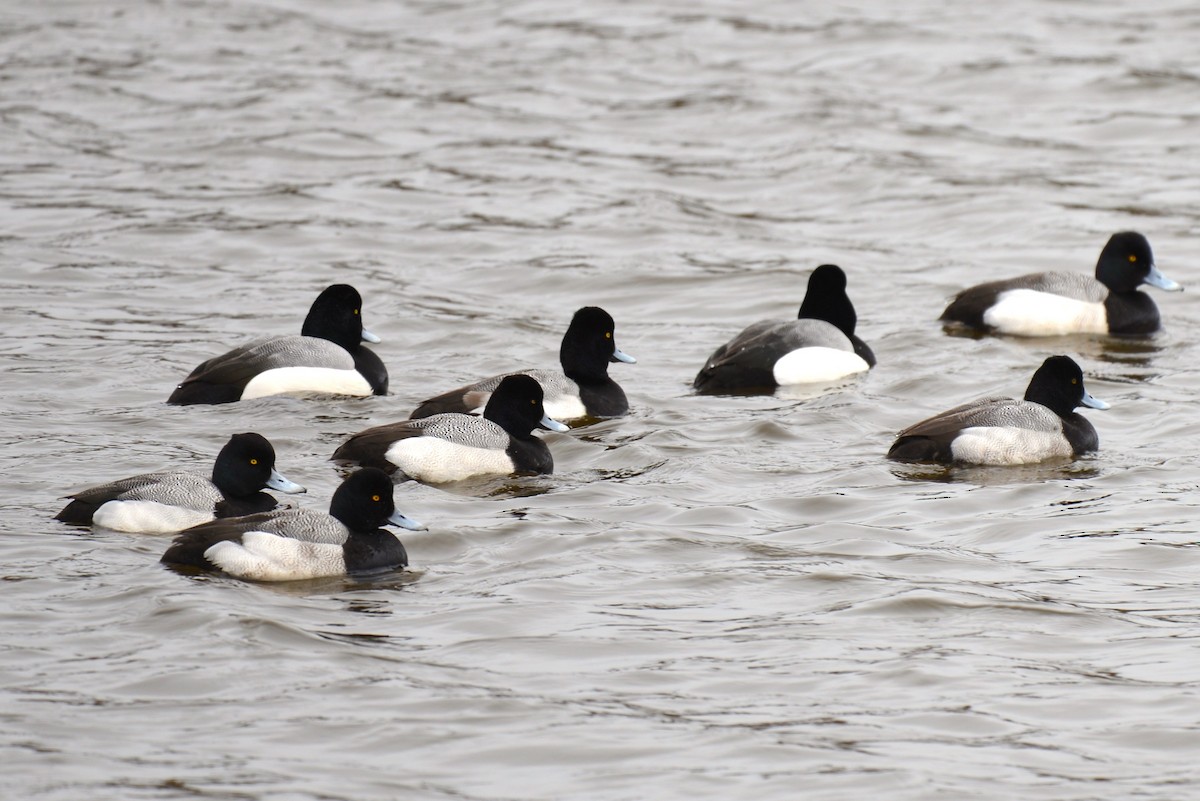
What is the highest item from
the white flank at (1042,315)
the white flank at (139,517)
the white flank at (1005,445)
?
the white flank at (1042,315)

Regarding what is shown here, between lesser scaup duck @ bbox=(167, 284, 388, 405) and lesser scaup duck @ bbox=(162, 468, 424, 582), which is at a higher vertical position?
lesser scaup duck @ bbox=(167, 284, 388, 405)

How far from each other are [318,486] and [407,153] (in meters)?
9.37

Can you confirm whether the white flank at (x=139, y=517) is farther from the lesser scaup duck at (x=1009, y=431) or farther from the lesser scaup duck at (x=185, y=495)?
the lesser scaup duck at (x=1009, y=431)

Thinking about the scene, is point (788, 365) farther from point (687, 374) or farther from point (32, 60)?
point (32, 60)

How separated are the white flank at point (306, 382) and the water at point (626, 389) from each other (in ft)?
0.46

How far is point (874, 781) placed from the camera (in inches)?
247

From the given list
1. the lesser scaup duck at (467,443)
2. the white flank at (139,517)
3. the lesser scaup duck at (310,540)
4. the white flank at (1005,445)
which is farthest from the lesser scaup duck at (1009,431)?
the white flank at (139,517)

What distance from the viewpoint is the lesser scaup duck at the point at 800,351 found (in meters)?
11.7

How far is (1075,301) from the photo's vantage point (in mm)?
13656

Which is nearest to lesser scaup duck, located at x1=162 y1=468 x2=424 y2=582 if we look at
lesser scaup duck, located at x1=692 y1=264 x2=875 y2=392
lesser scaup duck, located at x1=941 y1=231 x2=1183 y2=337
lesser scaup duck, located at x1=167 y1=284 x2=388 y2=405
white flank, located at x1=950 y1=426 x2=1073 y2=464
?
lesser scaup duck, located at x1=167 y1=284 x2=388 y2=405

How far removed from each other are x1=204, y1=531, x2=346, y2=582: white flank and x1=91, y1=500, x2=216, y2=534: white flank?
622 mm

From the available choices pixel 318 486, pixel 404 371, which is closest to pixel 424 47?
pixel 404 371

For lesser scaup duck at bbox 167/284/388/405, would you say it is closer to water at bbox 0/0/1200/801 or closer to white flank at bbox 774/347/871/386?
water at bbox 0/0/1200/801

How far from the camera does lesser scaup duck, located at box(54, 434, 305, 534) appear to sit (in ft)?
27.7
